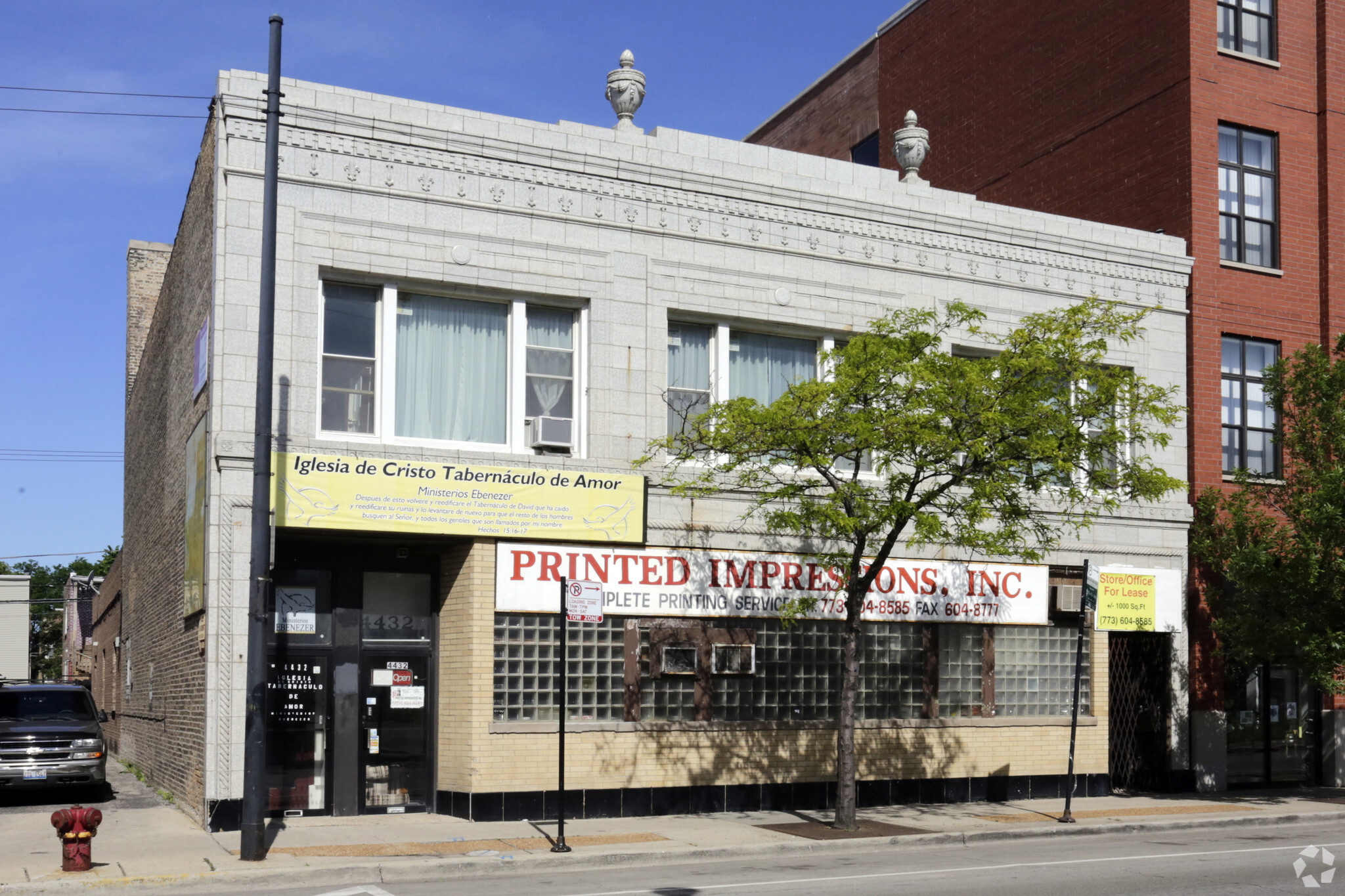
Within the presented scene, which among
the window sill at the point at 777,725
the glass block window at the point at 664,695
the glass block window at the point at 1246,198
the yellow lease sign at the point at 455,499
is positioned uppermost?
the glass block window at the point at 1246,198

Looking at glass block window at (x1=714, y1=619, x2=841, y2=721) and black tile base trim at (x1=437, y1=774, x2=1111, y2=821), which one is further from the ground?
glass block window at (x1=714, y1=619, x2=841, y2=721)

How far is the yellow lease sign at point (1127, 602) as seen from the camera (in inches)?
870

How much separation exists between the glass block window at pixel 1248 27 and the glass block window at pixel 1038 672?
10771 mm

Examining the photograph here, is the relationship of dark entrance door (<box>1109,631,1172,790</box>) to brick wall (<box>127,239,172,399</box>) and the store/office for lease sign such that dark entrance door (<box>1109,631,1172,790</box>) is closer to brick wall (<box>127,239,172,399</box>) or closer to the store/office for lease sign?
the store/office for lease sign

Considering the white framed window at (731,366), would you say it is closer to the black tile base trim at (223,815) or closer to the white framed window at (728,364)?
the white framed window at (728,364)

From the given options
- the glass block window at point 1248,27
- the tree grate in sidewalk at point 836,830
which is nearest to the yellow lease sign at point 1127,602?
the tree grate in sidewalk at point 836,830

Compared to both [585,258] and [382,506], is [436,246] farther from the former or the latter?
[382,506]

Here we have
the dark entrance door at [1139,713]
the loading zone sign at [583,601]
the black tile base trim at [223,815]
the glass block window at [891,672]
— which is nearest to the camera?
the loading zone sign at [583,601]

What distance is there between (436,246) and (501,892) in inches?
337

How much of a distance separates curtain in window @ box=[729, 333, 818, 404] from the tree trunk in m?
4.02

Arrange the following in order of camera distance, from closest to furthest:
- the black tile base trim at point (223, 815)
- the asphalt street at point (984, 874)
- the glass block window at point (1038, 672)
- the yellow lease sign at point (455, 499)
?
the asphalt street at point (984, 874) → the black tile base trim at point (223, 815) → the yellow lease sign at point (455, 499) → the glass block window at point (1038, 672)

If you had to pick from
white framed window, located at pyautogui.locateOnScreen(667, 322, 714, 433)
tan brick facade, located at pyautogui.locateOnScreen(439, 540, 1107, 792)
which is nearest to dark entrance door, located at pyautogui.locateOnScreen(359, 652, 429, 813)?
tan brick facade, located at pyautogui.locateOnScreen(439, 540, 1107, 792)

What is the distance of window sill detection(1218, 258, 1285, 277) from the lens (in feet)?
79.3

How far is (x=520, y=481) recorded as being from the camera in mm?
18109
